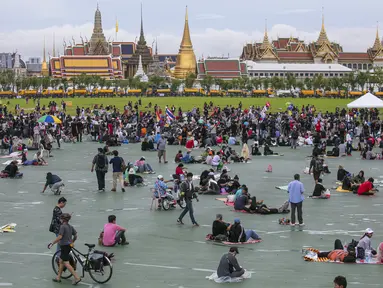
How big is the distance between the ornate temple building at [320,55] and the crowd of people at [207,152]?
90.6m

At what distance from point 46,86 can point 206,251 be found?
86.7 m

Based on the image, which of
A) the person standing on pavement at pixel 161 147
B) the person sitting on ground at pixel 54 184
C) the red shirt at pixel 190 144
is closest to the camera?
the person sitting on ground at pixel 54 184

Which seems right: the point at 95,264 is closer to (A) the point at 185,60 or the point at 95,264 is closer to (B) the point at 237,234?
(B) the point at 237,234

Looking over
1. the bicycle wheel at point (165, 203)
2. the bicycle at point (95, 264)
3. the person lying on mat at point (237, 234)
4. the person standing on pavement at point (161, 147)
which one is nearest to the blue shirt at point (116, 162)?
the bicycle wheel at point (165, 203)

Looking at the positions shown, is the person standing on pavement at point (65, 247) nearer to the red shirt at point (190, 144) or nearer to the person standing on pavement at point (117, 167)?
the person standing on pavement at point (117, 167)

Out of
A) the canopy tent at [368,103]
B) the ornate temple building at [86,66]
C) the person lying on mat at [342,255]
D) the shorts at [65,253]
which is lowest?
the person lying on mat at [342,255]

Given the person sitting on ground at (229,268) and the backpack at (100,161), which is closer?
the person sitting on ground at (229,268)

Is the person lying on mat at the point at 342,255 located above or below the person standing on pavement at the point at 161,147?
below

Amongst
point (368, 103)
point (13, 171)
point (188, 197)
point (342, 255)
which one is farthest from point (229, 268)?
point (368, 103)

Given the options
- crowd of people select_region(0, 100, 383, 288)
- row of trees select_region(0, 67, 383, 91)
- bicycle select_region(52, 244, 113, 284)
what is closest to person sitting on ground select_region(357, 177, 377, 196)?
crowd of people select_region(0, 100, 383, 288)

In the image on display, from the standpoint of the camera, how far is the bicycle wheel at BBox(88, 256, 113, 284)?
12.4 metres

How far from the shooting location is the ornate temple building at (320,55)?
142125 mm

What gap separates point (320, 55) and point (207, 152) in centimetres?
11675

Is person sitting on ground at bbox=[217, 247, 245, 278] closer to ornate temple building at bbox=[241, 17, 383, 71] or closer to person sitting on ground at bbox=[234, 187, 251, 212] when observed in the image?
person sitting on ground at bbox=[234, 187, 251, 212]
